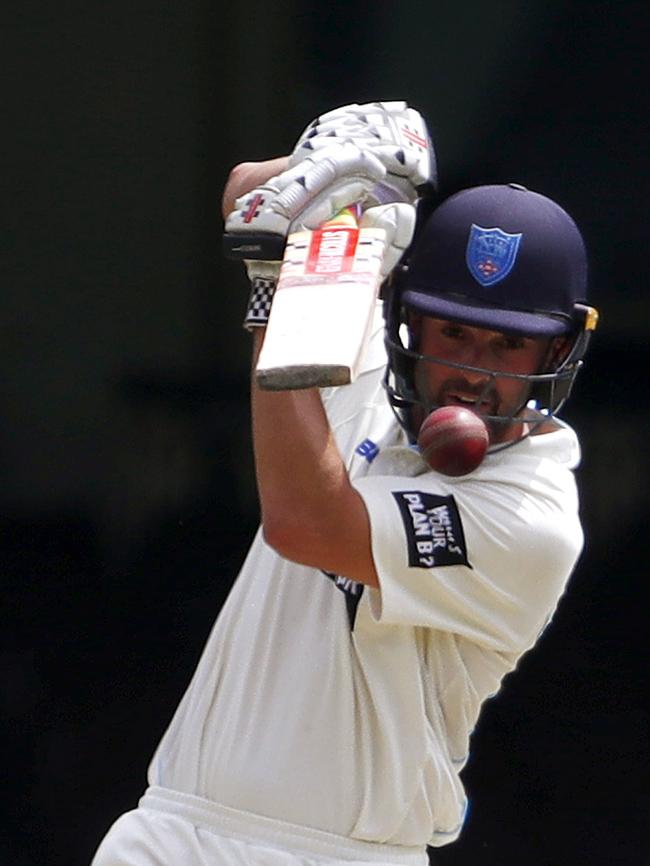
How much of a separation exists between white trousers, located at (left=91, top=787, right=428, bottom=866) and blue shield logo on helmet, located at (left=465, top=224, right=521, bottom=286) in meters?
0.84

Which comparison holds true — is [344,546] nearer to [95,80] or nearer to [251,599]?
[251,599]

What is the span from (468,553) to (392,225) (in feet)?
1.61

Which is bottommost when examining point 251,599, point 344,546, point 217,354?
point 217,354

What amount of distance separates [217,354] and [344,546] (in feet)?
6.11

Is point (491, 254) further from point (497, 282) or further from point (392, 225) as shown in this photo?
point (392, 225)

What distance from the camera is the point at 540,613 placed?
11.5 ft

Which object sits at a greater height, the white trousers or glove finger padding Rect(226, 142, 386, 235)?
glove finger padding Rect(226, 142, 386, 235)

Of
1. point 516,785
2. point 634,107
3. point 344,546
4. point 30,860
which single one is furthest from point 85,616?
point 344,546

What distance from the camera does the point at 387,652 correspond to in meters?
3.45

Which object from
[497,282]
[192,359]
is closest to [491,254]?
[497,282]

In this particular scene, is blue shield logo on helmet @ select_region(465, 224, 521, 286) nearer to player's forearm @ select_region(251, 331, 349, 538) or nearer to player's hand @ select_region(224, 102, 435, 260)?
player's hand @ select_region(224, 102, 435, 260)

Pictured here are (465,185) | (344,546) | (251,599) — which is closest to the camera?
(344,546)

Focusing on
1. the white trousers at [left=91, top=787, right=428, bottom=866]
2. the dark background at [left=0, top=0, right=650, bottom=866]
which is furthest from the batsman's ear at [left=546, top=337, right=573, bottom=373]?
the dark background at [left=0, top=0, right=650, bottom=866]

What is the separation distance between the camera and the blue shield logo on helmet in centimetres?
348
